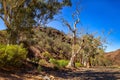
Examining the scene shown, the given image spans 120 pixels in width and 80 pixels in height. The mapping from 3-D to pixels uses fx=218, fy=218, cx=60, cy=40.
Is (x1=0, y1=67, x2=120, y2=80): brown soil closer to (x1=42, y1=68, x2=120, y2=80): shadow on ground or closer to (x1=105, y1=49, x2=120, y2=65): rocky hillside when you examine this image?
(x1=42, y1=68, x2=120, y2=80): shadow on ground

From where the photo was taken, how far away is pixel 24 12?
765 inches

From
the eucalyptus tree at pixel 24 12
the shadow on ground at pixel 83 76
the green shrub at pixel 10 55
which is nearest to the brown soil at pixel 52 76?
the shadow on ground at pixel 83 76

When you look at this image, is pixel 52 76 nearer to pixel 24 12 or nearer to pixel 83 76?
pixel 83 76

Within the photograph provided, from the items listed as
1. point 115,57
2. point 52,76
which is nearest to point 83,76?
point 52,76

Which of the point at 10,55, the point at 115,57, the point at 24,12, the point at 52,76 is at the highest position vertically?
the point at 115,57

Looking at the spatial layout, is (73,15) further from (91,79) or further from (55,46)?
(55,46)

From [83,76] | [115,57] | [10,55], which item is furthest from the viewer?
[115,57]

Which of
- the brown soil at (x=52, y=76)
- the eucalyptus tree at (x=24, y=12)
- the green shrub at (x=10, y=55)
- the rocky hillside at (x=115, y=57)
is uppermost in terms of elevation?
the rocky hillside at (x=115, y=57)

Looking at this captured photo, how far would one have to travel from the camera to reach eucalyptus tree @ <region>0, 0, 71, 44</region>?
61.0ft

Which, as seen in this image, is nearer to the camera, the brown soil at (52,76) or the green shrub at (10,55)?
the brown soil at (52,76)

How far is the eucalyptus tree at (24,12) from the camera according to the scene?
18578 millimetres

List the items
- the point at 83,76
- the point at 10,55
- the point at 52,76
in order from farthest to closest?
the point at 83,76, the point at 52,76, the point at 10,55

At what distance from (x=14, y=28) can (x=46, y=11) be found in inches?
134

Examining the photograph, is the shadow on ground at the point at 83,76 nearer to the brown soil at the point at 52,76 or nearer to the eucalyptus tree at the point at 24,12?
the brown soil at the point at 52,76
